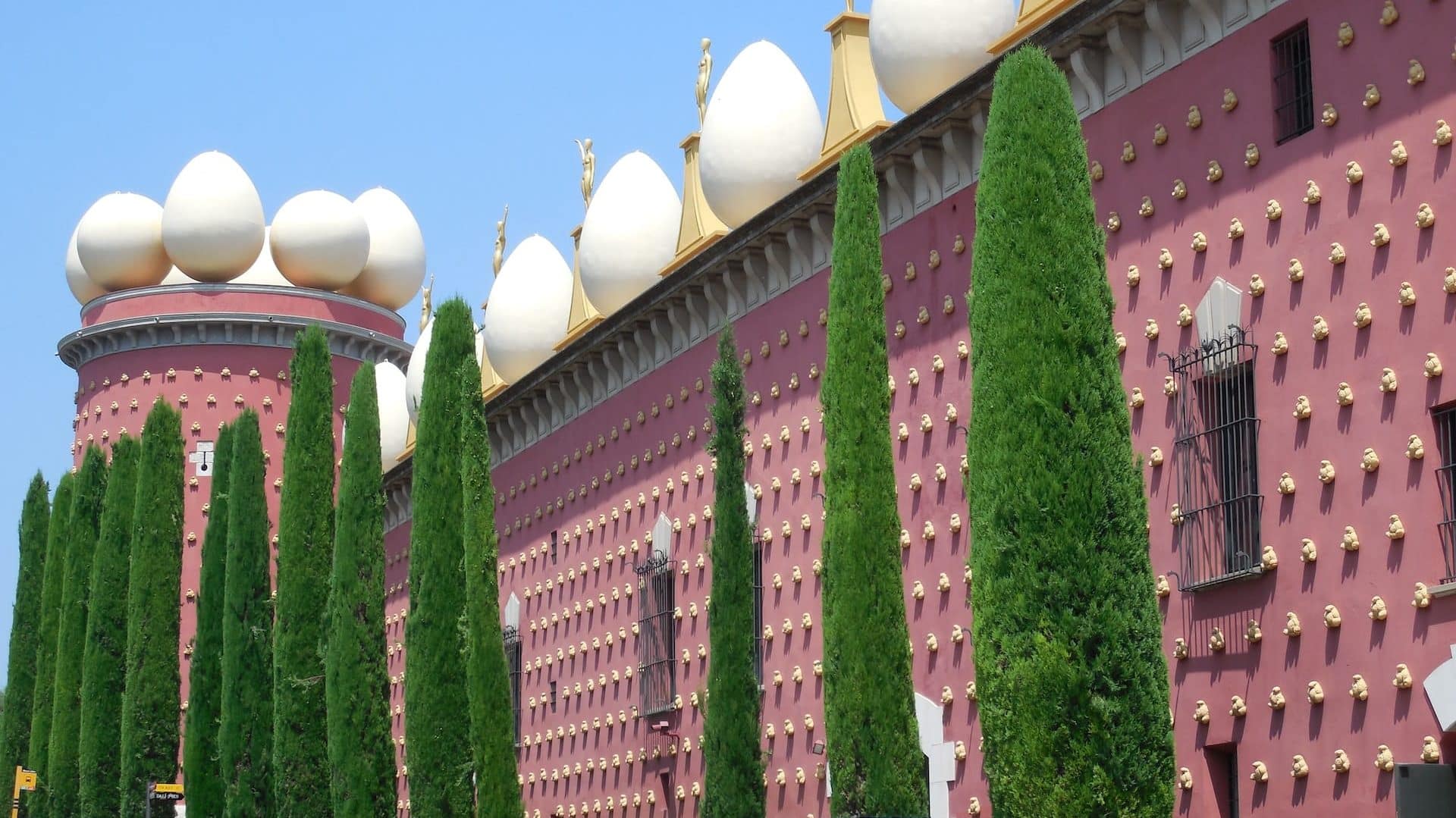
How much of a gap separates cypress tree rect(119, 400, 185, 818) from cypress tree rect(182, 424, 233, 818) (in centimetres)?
117

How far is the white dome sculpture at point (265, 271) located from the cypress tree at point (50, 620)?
4.66 meters

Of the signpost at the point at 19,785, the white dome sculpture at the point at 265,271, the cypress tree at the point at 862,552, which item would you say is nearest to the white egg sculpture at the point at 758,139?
the cypress tree at the point at 862,552

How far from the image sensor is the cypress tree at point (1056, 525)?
12789mm

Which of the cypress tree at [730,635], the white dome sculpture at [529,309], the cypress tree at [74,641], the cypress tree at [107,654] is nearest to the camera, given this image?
the cypress tree at [730,635]

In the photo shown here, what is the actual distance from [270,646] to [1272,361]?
55.6 feet

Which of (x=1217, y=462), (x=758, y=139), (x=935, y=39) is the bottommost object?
(x=1217, y=462)

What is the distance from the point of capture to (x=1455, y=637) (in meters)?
12.7

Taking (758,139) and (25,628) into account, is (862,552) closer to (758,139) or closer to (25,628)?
(758,139)

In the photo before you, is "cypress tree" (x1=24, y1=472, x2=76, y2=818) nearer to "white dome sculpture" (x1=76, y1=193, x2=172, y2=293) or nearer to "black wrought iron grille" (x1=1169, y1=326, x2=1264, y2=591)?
"white dome sculpture" (x1=76, y1=193, x2=172, y2=293)

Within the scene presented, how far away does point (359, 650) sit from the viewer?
2431 cm

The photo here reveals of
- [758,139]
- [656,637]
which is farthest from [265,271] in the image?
[758,139]

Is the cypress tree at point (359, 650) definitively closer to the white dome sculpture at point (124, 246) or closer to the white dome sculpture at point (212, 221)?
the white dome sculpture at point (212, 221)

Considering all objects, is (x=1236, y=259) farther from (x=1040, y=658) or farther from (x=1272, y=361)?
(x=1040, y=658)

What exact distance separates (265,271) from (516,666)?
507 inches
